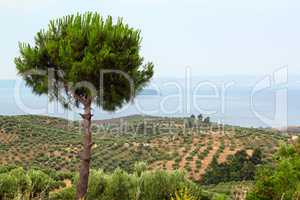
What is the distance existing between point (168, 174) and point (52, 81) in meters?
4.55

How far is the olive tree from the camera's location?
10797 mm

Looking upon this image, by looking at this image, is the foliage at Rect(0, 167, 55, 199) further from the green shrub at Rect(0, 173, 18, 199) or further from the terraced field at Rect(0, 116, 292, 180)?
the terraced field at Rect(0, 116, 292, 180)

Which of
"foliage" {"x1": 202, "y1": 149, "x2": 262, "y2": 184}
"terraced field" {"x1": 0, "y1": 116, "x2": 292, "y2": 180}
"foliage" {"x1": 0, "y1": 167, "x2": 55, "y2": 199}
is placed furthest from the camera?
"terraced field" {"x1": 0, "y1": 116, "x2": 292, "y2": 180}

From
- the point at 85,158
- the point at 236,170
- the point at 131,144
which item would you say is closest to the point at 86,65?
the point at 85,158

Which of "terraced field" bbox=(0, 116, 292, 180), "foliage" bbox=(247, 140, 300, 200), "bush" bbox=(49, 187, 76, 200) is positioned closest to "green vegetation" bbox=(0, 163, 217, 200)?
"bush" bbox=(49, 187, 76, 200)

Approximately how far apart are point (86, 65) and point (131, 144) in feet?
115

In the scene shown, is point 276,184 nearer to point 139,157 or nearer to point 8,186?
point 8,186

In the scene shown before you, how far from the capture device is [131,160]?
3884cm

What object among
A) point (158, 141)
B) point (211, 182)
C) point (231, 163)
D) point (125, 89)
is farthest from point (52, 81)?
point (158, 141)

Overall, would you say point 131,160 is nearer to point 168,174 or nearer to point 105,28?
point 168,174

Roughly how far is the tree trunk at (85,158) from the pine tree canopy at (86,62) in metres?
0.40

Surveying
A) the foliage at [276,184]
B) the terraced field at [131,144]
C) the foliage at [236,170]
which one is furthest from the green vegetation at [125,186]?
the terraced field at [131,144]

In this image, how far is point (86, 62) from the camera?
34.7 ft

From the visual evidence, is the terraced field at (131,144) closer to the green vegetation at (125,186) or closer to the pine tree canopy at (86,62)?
the green vegetation at (125,186)
